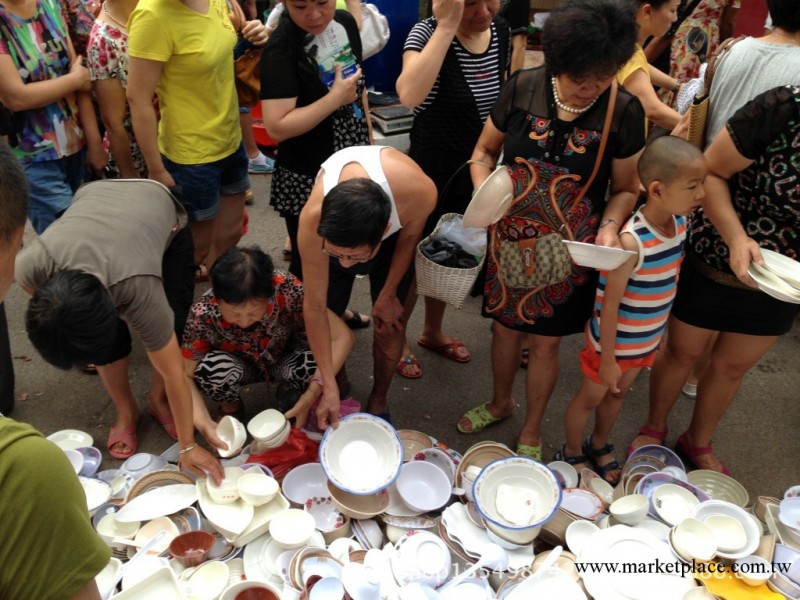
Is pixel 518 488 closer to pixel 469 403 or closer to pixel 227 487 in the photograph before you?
pixel 469 403

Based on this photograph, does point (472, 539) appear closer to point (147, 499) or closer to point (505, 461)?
point (505, 461)

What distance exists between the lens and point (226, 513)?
6.37 ft

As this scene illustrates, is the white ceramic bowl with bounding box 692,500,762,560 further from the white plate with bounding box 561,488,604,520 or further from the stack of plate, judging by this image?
the stack of plate

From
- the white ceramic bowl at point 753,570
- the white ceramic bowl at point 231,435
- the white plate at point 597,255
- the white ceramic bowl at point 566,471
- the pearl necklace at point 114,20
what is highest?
the pearl necklace at point 114,20

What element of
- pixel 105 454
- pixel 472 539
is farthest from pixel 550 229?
pixel 105 454

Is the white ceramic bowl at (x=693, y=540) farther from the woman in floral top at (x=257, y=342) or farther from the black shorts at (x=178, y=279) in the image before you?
the black shorts at (x=178, y=279)

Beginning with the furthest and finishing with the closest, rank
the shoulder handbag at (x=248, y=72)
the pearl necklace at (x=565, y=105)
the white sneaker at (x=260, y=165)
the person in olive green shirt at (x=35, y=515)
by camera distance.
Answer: the white sneaker at (x=260, y=165) < the shoulder handbag at (x=248, y=72) < the pearl necklace at (x=565, y=105) < the person in olive green shirt at (x=35, y=515)

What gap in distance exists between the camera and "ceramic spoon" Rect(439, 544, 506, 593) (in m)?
1.75

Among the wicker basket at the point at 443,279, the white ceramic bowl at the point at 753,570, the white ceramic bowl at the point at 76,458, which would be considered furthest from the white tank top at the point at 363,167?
the white ceramic bowl at the point at 753,570

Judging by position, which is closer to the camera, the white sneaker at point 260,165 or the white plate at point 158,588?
the white plate at point 158,588

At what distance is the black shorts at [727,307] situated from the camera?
206cm

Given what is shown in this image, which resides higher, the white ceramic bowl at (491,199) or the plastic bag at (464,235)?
the white ceramic bowl at (491,199)

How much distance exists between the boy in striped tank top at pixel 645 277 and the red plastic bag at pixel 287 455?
102 cm

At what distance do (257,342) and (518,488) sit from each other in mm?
1078
